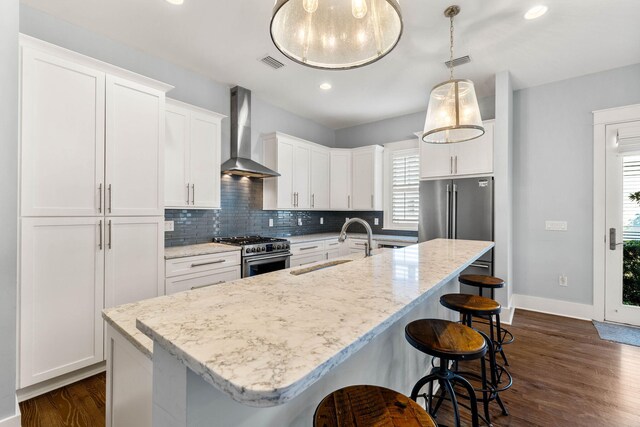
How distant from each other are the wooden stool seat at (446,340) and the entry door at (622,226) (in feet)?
10.7

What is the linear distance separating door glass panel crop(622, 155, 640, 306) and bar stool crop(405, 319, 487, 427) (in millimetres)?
3340

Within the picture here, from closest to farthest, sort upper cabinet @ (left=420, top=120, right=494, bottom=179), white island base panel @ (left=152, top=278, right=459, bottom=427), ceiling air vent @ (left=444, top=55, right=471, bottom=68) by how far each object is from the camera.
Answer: white island base panel @ (left=152, top=278, right=459, bottom=427)
ceiling air vent @ (left=444, top=55, right=471, bottom=68)
upper cabinet @ (left=420, top=120, right=494, bottom=179)

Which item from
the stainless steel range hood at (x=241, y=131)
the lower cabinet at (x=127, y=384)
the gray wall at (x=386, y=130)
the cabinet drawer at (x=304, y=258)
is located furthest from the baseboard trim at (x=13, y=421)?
the gray wall at (x=386, y=130)

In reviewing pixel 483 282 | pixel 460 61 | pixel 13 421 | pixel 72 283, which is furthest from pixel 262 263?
pixel 460 61

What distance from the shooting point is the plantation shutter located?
14.9 feet

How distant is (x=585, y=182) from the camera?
11.5 feet

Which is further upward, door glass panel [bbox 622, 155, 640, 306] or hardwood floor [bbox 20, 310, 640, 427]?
door glass panel [bbox 622, 155, 640, 306]

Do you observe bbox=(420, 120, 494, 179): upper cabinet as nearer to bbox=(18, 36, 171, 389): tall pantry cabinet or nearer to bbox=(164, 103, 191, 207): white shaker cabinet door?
bbox=(164, 103, 191, 207): white shaker cabinet door

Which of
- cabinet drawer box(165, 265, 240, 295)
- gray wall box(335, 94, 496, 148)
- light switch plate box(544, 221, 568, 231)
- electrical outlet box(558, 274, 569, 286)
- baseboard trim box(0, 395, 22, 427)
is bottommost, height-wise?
baseboard trim box(0, 395, 22, 427)

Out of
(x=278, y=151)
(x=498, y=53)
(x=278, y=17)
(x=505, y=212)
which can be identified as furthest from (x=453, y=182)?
(x=278, y=17)

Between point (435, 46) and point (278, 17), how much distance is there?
86.1 inches

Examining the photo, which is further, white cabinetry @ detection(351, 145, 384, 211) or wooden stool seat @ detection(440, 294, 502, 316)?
white cabinetry @ detection(351, 145, 384, 211)

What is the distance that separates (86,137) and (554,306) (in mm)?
5258

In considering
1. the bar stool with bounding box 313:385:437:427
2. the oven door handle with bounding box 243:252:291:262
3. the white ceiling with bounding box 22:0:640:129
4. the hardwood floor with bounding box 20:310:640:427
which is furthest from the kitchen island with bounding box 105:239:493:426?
the white ceiling with bounding box 22:0:640:129
